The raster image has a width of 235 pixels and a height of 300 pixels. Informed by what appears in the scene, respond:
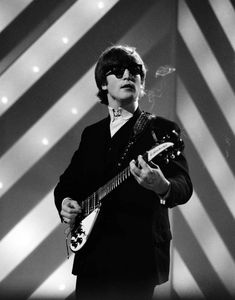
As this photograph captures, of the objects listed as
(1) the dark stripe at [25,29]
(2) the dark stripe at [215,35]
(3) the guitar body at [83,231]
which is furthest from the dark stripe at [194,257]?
(1) the dark stripe at [25,29]

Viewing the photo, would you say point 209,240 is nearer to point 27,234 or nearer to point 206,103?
point 206,103

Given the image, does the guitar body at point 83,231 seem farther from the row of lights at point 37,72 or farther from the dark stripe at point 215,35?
the dark stripe at point 215,35

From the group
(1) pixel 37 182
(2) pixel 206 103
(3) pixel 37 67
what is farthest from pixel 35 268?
(2) pixel 206 103

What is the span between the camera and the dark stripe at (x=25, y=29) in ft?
8.41

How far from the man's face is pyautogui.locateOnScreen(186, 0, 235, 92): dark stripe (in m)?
1.07

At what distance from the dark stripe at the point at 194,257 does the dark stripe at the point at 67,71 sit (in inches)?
35.0

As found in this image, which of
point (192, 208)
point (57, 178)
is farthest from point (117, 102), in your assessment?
point (192, 208)

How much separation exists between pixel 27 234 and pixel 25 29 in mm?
1057

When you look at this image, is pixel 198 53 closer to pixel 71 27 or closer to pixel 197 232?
pixel 71 27

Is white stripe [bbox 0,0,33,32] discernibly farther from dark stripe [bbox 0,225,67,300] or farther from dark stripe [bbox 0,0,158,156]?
dark stripe [bbox 0,225,67,300]

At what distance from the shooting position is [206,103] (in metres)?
2.72

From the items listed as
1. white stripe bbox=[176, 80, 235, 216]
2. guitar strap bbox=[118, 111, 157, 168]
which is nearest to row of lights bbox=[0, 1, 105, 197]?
white stripe bbox=[176, 80, 235, 216]

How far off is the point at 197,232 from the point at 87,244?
1.07 metres

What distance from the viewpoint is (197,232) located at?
263 cm
